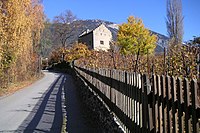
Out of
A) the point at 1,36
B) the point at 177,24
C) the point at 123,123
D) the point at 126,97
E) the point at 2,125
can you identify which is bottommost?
the point at 2,125

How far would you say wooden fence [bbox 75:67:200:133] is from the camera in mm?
2476

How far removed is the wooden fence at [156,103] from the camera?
2.48m

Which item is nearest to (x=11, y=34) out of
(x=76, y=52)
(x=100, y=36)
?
(x=76, y=52)

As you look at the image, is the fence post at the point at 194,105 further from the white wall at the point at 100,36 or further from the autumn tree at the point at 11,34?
the white wall at the point at 100,36

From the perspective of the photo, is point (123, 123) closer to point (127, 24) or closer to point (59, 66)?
point (127, 24)

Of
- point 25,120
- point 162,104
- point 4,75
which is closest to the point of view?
point 162,104

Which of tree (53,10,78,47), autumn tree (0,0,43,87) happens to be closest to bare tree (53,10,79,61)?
tree (53,10,78,47)

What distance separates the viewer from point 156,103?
3.36 m

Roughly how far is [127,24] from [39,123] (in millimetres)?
53879

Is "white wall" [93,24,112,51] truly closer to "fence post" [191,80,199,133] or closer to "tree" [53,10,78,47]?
"tree" [53,10,78,47]

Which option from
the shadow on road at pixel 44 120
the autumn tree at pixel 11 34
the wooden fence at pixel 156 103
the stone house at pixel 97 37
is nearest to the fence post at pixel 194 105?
the wooden fence at pixel 156 103

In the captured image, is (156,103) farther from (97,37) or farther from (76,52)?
(97,37)

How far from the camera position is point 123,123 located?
5184 mm

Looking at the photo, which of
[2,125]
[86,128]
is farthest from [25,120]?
[86,128]
